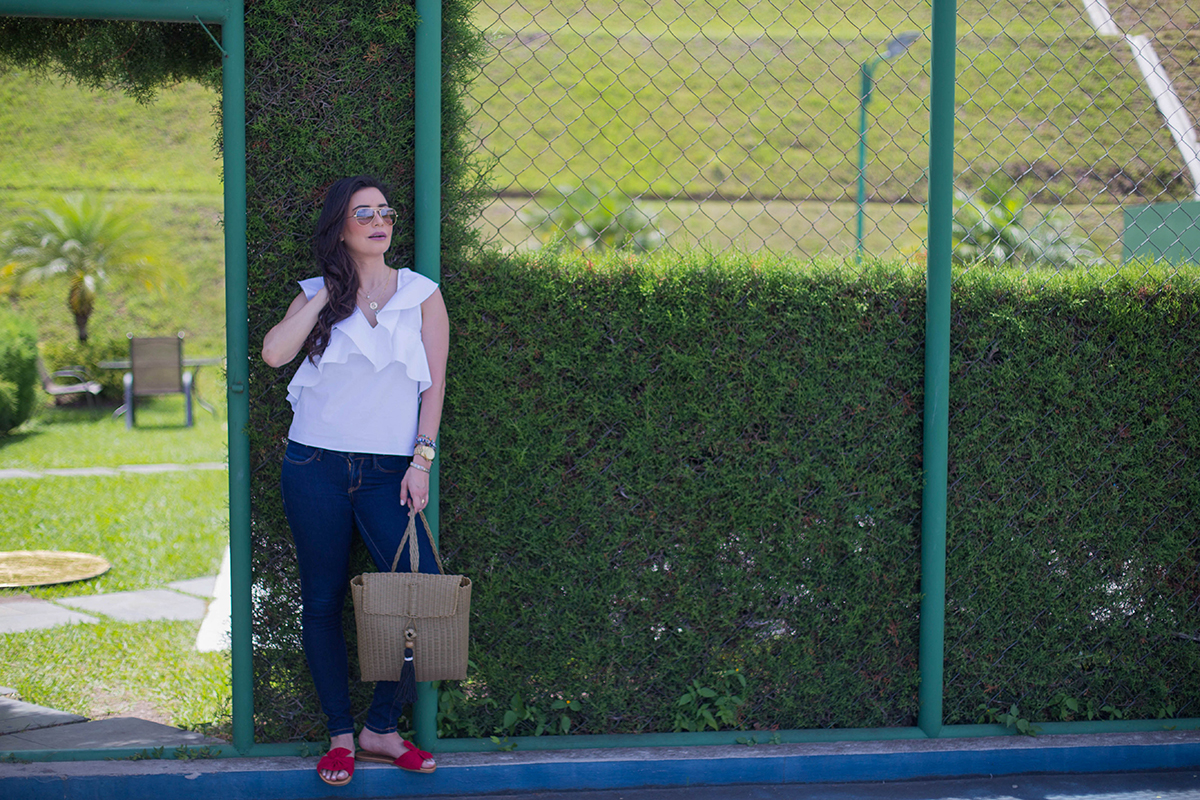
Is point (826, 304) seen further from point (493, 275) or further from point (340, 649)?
point (340, 649)

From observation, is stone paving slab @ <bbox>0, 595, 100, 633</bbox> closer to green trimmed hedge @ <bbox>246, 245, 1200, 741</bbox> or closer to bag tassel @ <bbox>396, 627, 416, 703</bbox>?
green trimmed hedge @ <bbox>246, 245, 1200, 741</bbox>

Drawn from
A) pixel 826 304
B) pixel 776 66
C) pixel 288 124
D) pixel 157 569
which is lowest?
pixel 157 569

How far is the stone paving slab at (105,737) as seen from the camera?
122 inches

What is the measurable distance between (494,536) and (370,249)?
1.00 meters

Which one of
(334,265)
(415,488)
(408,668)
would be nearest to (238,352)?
(334,265)

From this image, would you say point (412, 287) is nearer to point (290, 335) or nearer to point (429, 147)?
point (290, 335)

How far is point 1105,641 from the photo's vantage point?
3268mm

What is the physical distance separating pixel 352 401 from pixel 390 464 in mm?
221

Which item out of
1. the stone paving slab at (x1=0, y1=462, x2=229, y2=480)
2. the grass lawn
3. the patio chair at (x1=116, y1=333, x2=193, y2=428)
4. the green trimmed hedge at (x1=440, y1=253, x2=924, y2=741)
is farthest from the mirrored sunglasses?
the patio chair at (x1=116, y1=333, x2=193, y2=428)

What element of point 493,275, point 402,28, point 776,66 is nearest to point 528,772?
point 493,275

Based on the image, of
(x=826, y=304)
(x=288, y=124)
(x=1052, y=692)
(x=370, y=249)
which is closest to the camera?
(x=370, y=249)

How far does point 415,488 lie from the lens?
2631mm

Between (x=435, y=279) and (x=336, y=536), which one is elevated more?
(x=435, y=279)

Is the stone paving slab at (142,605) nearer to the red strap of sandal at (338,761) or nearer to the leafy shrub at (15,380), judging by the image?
the red strap of sandal at (338,761)
